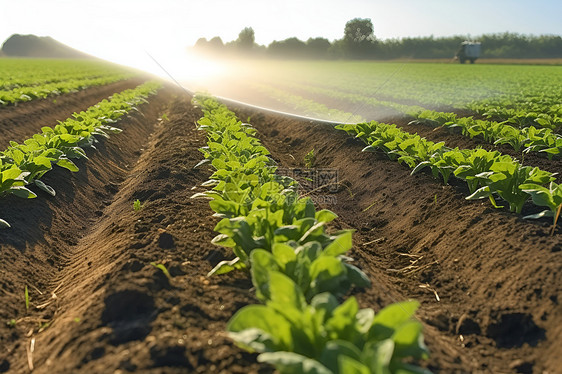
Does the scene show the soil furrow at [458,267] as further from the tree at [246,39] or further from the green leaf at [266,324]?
the tree at [246,39]

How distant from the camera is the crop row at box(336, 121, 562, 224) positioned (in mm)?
4175

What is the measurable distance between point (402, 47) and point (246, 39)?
1592 centimetres

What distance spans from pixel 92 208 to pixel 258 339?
15.8 ft

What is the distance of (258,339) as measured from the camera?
2.03 meters

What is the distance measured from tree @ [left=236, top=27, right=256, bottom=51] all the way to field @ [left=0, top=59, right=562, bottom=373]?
42.2m

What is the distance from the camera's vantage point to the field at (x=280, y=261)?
2.22 m

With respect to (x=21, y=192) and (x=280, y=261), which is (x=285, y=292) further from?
(x=21, y=192)

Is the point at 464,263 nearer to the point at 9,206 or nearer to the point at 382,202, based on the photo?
the point at 382,202

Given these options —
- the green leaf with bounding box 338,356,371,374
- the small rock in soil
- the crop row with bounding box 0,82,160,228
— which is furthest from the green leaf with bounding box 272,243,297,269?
the crop row with bounding box 0,82,160,228

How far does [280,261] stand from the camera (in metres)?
2.68

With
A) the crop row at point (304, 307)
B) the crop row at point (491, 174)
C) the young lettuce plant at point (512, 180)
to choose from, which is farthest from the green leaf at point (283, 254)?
the young lettuce plant at point (512, 180)

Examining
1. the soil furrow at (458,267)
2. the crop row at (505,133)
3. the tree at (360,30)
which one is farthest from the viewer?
the tree at (360,30)

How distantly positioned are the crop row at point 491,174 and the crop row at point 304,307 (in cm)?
208

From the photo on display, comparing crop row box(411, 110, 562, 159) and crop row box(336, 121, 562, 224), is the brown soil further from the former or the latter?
crop row box(411, 110, 562, 159)
